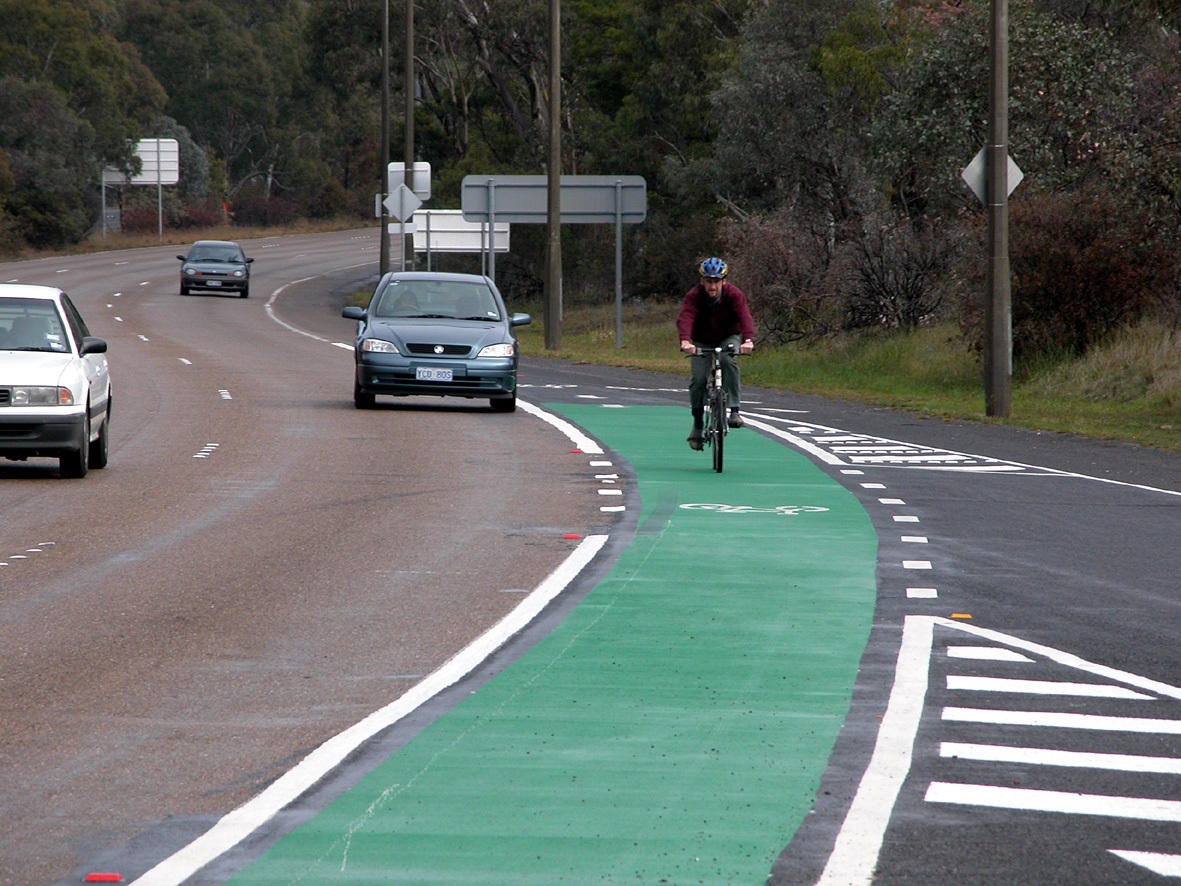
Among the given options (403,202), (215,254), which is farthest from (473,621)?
(215,254)

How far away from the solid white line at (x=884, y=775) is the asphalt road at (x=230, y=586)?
6.13ft

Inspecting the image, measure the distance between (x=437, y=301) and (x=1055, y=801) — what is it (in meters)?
18.0

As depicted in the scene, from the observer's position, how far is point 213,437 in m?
19.3

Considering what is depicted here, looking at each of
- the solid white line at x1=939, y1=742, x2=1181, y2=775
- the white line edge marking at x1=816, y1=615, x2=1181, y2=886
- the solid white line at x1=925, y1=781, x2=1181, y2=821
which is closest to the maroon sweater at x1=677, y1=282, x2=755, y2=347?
the white line edge marking at x1=816, y1=615, x2=1181, y2=886

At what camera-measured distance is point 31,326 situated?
16.0m

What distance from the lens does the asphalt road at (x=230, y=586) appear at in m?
6.22

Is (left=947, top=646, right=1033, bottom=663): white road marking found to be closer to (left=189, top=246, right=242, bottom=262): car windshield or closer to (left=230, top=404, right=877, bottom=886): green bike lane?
(left=230, top=404, right=877, bottom=886): green bike lane

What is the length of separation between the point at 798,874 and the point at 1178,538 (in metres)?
7.86

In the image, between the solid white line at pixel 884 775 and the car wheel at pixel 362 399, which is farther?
the car wheel at pixel 362 399

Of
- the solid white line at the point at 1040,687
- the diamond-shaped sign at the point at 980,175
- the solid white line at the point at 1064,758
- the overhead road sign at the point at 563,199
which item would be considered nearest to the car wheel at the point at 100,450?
the solid white line at the point at 1040,687

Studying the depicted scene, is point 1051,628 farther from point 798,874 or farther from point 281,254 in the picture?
point 281,254

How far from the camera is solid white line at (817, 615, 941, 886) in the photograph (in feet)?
17.0

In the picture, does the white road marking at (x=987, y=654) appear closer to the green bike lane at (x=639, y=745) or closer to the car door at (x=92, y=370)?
the green bike lane at (x=639, y=745)

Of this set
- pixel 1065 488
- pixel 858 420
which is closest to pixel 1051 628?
pixel 1065 488
